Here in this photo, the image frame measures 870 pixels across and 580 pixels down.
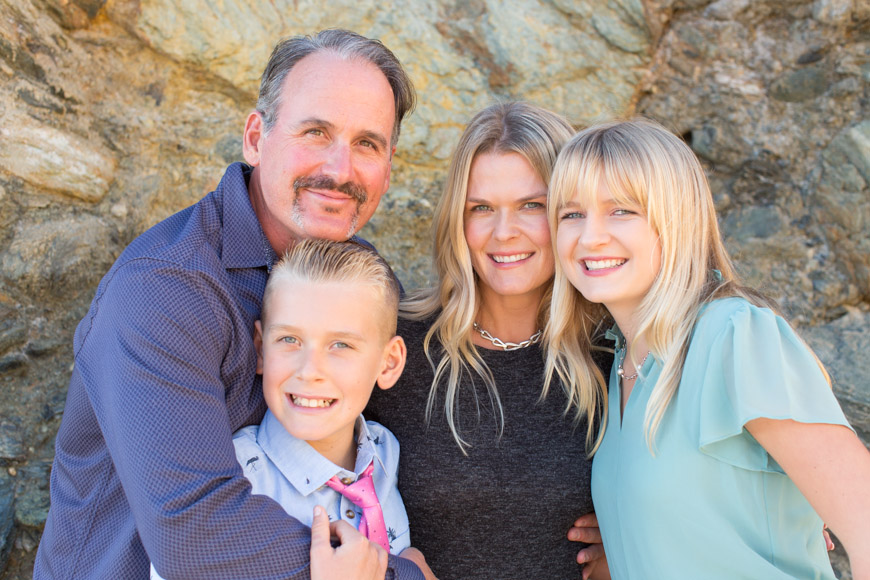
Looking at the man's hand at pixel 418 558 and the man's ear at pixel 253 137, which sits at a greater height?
the man's ear at pixel 253 137

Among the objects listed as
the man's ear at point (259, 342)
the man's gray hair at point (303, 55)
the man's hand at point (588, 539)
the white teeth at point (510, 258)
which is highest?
the man's gray hair at point (303, 55)

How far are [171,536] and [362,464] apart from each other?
58 cm

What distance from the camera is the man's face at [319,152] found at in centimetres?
215

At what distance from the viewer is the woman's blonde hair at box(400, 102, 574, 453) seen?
2379 mm

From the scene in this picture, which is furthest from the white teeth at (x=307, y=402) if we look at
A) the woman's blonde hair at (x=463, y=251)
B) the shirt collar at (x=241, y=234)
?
the woman's blonde hair at (x=463, y=251)

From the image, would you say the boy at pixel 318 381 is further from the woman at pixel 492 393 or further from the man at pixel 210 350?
the woman at pixel 492 393

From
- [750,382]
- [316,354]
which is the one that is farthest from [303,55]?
[750,382]

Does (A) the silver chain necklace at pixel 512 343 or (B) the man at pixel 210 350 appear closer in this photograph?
(B) the man at pixel 210 350

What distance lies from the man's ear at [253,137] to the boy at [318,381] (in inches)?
17.3

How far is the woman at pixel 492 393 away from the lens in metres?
2.19

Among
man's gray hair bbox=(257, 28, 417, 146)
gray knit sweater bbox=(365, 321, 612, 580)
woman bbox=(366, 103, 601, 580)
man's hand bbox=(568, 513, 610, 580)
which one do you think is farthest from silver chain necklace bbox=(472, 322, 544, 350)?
man's gray hair bbox=(257, 28, 417, 146)

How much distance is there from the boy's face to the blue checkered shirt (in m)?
0.09

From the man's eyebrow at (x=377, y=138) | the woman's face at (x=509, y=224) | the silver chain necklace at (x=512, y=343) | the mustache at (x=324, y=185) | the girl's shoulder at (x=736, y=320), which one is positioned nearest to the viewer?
the girl's shoulder at (x=736, y=320)

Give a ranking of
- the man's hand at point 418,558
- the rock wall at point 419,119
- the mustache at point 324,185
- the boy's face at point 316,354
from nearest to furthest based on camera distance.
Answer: the boy's face at point 316,354 → the man's hand at point 418,558 → the mustache at point 324,185 → the rock wall at point 419,119
